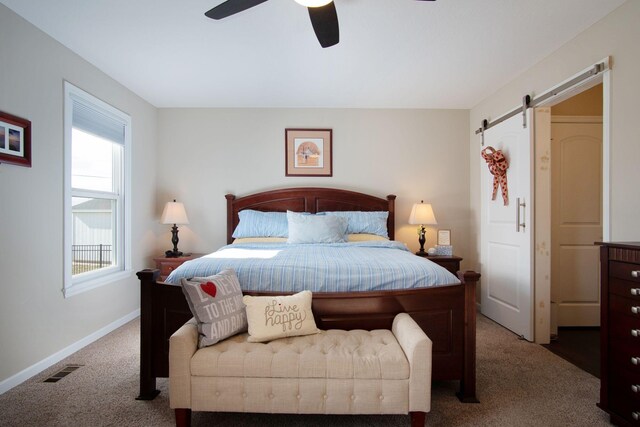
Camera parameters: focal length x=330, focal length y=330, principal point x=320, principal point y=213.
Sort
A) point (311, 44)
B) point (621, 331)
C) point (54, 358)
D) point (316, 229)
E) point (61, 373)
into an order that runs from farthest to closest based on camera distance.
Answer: point (316, 229) < point (311, 44) < point (54, 358) < point (61, 373) < point (621, 331)

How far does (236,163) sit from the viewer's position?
4.17 metres

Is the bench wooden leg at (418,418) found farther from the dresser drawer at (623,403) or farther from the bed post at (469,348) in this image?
the dresser drawer at (623,403)

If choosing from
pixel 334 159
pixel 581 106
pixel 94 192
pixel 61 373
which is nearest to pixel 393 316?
pixel 61 373

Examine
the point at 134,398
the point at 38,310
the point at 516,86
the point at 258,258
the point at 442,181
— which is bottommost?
the point at 134,398

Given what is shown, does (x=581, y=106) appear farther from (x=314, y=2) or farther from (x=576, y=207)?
(x=314, y=2)

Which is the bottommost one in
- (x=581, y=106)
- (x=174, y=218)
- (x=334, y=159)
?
(x=174, y=218)

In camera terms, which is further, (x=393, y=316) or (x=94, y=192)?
(x=94, y=192)

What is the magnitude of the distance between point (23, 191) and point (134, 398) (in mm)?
1614

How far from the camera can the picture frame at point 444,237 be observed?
13.0 feet

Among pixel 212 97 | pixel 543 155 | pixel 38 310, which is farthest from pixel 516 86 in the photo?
pixel 38 310

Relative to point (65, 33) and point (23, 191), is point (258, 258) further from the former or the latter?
point (65, 33)

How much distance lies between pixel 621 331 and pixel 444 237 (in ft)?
7.42

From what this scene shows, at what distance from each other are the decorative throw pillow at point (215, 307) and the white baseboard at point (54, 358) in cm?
148

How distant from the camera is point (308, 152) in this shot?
4160 millimetres
